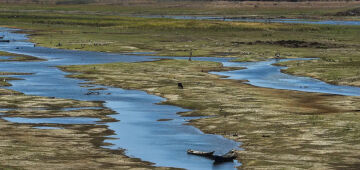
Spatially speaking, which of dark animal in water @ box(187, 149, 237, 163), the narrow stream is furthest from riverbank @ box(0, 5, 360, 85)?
dark animal in water @ box(187, 149, 237, 163)

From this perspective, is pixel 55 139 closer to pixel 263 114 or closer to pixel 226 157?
pixel 226 157

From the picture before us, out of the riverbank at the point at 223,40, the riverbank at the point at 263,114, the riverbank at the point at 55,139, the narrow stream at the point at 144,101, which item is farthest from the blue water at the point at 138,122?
the riverbank at the point at 223,40

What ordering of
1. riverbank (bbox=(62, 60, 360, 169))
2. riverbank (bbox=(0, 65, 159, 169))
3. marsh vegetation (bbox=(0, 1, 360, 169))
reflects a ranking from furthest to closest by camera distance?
riverbank (bbox=(62, 60, 360, 169)), marsh vegetation (bbox=(0, 1, 360, 169)), riverbank (bbox=(0, 65, 159, 169))

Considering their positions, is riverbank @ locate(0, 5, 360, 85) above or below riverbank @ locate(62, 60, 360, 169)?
above

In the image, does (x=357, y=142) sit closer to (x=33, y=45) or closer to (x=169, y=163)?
(x=169, y=163)

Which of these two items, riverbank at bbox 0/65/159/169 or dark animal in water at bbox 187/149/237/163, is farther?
dark animal in water at bbox 187/149/237/163

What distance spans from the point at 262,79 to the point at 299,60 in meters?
24.9

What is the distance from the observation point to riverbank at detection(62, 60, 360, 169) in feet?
132

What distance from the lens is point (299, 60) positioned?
107 metres

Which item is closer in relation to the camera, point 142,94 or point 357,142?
point 357,142

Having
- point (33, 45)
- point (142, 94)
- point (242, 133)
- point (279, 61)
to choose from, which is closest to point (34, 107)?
point (142, 94)

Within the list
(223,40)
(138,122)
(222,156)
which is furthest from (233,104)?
(223,40)

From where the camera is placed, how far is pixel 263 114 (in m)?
54.9

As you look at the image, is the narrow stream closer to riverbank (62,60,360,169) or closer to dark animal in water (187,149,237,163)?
dark animal in water (187,149,237,163)
